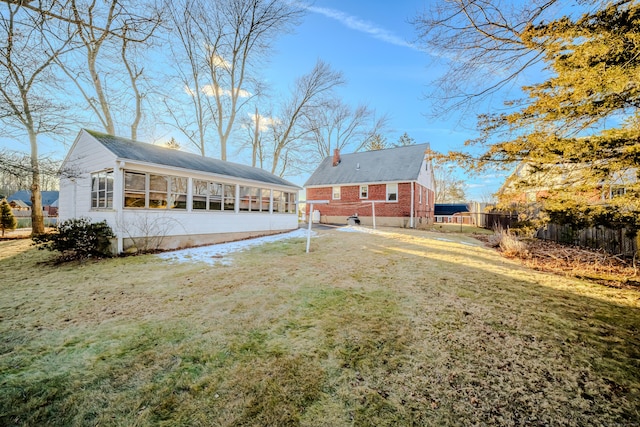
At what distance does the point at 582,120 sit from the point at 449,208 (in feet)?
97.9

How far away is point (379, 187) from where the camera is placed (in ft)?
66.0

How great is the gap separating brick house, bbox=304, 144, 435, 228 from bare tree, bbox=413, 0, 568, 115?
13.3m

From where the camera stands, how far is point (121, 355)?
3.02 m

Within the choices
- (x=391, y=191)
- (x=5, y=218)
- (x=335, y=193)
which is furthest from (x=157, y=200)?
(x=391, y=191)

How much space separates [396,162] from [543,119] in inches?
654

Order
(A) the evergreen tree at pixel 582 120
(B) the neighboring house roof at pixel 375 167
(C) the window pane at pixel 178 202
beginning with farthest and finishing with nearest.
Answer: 1. (B) the neighboring house roof at pixel 375 167
2. (C) the window pane at pixel 178 202
3. (A) the evergreen tree at pixel 582 120

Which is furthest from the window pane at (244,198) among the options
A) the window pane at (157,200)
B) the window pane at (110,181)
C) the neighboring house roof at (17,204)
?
the neighboring house roof at (17,204)

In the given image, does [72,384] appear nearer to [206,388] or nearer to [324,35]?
[206,388]

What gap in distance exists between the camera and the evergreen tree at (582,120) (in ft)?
11.8

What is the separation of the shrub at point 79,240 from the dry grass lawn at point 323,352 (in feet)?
9.22

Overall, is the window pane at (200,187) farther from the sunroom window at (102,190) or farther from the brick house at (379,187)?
the brick house at (379,187)

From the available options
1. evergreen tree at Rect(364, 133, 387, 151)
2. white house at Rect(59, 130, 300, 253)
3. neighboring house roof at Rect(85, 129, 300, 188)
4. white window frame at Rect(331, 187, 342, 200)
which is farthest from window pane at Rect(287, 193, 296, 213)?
evergreen tree at Rect(364, 133, 387, 151)

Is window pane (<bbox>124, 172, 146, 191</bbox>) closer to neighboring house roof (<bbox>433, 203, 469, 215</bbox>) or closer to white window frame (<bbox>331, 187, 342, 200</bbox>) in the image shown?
white window frame (<bbox>331, 187, 342, 200</bbox>)

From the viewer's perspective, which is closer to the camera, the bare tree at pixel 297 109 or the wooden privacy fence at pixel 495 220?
the wooden privacy fence at pixel 495 220
